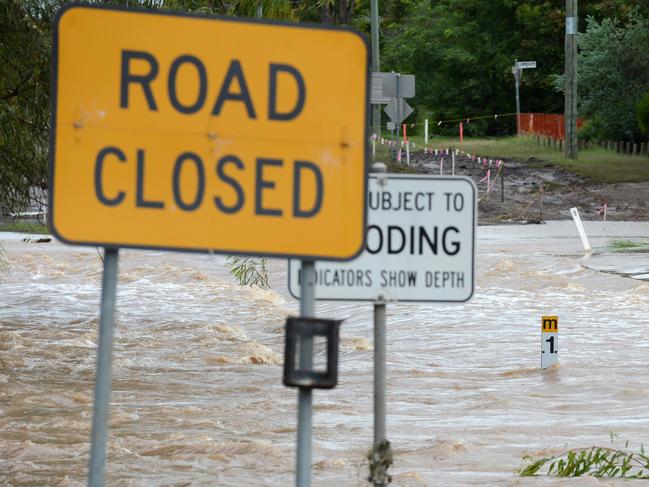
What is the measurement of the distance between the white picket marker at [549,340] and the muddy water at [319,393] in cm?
13

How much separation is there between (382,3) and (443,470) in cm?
6052

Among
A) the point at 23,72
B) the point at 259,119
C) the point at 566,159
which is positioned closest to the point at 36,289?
the point at 23,72

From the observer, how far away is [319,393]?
480 inches

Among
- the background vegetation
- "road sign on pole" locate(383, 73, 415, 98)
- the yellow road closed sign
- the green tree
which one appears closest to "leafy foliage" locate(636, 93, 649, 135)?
the background vegetation

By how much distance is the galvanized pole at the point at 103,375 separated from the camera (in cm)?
408

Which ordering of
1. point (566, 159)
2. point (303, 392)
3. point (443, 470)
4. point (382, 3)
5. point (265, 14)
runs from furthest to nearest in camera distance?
point (382, 3) → point (566, 159) → point (265, 14) → point (443, 470) → point (303, 392)

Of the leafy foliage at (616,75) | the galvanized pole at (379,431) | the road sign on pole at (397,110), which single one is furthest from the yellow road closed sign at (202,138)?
the leafy foliage at (616,75)

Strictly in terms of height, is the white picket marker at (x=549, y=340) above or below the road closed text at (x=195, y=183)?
below

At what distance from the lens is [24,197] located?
12766 millimetres

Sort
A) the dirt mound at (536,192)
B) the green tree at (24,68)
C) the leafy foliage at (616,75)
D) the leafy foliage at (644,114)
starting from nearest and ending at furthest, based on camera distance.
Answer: the green tree at (24,68) < the dirt mound at (536,192) < the leafy foliage at (644,114) < the leafy foliage at (616,75)

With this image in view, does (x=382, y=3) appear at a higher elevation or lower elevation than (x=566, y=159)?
higher

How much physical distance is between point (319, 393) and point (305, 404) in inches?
318

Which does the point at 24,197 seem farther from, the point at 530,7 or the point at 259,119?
the point at 530,7

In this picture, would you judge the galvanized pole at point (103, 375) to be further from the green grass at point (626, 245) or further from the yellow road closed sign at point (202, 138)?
the green grass at point (626, 245)
